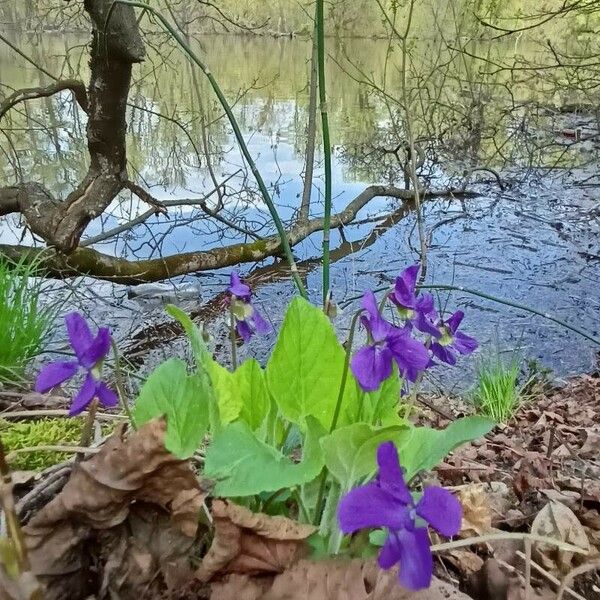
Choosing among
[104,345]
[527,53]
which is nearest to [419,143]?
[104,345]

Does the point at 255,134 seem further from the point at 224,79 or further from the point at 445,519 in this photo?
the point at 445,519

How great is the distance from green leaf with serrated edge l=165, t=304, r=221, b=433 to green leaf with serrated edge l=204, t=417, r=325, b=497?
77 mm

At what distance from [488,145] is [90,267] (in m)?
5.77

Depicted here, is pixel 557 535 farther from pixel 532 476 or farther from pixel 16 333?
pixel 16 333

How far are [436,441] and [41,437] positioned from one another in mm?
740

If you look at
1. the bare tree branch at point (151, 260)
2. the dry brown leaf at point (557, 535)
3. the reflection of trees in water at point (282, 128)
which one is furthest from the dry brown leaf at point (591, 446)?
the reflection of trees in water at point (282, 128)

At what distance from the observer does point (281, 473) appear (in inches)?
26.5

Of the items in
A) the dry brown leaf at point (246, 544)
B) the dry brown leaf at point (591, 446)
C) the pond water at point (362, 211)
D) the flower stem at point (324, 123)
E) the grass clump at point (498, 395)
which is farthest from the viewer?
the pond water at point (362, 211)

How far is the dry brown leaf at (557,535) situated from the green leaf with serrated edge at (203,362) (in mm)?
477

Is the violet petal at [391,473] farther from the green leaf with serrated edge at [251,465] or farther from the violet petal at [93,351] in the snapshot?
the violet petal at [93,351]

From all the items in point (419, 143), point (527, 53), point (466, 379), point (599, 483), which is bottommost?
point (466, 379)

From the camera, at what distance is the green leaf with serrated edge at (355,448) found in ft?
2.17

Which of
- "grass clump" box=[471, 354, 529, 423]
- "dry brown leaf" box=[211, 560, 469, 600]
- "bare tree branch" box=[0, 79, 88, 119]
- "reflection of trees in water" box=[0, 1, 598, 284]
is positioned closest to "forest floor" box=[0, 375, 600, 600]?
"dry brown leaf" box=[211, 560, 469, 600]

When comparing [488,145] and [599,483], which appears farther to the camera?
[488,145]
